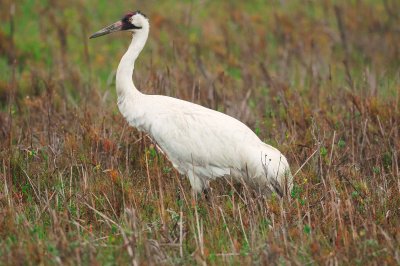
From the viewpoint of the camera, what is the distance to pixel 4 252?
4484 millimetres

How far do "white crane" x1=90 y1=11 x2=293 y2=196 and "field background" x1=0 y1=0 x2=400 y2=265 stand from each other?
0.16m

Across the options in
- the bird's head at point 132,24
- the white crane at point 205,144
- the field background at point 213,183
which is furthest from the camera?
the bird's head at point 132,24

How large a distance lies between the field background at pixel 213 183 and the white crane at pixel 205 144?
16 centimetres

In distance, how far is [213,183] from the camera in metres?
6.39

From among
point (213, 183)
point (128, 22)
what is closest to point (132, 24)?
point (128, 22)

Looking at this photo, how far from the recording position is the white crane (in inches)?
234

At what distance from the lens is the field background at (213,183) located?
466cm

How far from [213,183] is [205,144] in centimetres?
43

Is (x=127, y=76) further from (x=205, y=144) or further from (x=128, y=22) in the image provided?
(x=205, y=144)

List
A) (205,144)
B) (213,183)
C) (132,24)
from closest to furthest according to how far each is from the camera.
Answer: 1. (205,144)
2. (213,183)
3. (132,24)

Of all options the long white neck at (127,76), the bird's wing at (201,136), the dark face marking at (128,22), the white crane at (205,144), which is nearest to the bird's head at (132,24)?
the dark face marking at (128,22)

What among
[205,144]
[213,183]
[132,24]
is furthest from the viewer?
[132,24]

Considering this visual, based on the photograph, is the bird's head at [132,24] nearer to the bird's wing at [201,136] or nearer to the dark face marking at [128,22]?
the dark face marking at [128,22]

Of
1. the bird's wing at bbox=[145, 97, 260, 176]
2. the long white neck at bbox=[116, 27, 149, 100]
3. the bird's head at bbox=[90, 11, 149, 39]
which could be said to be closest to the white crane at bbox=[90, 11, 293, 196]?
Answer: the bird's wing at bbox=[145, 97, 260, 176]
